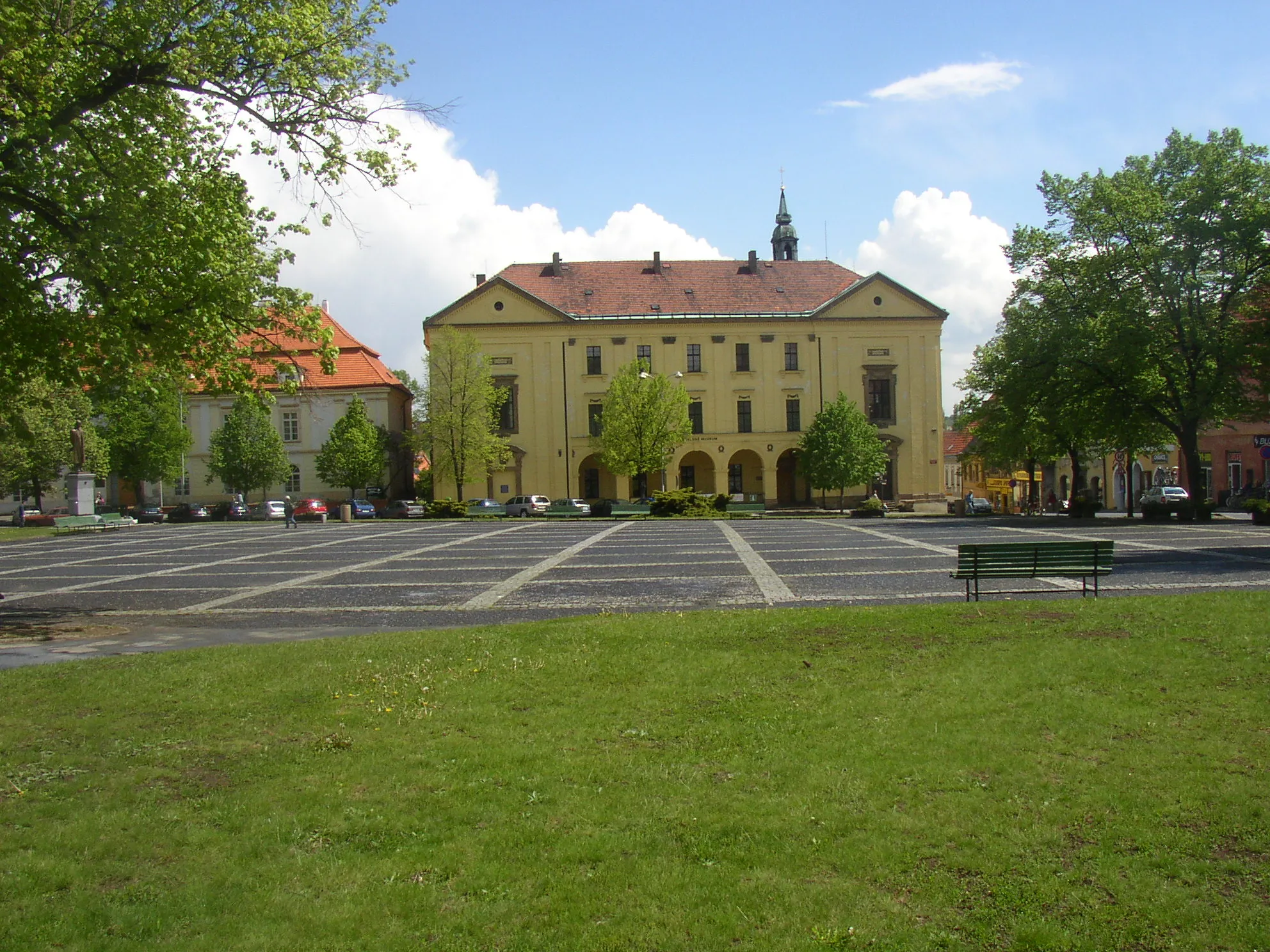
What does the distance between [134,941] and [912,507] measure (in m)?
65.0

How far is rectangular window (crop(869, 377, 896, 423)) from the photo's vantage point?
7062 cm

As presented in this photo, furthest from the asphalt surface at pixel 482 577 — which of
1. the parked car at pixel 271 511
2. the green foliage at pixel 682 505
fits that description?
the parked car at pixel 271 511

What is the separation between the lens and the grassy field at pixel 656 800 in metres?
4.50

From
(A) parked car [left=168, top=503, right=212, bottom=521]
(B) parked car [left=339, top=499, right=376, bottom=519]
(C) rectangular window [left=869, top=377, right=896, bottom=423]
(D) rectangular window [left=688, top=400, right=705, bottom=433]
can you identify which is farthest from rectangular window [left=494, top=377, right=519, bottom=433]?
(C) rectangular window [left=869, top=377, right=896, bottom=423]

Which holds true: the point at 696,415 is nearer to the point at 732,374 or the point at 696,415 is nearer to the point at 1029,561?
the point at 732,374

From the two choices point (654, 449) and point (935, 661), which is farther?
point (654, 449)

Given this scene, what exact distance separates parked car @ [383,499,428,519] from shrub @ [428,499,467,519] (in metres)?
0.72

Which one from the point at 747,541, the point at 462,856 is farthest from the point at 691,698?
the point at 747,541

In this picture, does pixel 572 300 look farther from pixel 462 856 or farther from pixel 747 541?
pixel 462 856

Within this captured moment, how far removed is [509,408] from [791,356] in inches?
799

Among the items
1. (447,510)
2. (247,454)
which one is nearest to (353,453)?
(247,454)

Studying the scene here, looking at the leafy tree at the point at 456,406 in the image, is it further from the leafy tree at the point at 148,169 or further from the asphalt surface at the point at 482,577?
the leafy tree at the point at 148,169

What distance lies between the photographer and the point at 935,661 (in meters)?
9.20

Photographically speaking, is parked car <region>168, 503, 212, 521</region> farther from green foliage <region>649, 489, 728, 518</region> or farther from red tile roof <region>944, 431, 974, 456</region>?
red tile roof <region>944, 431, 974, 456</region>
